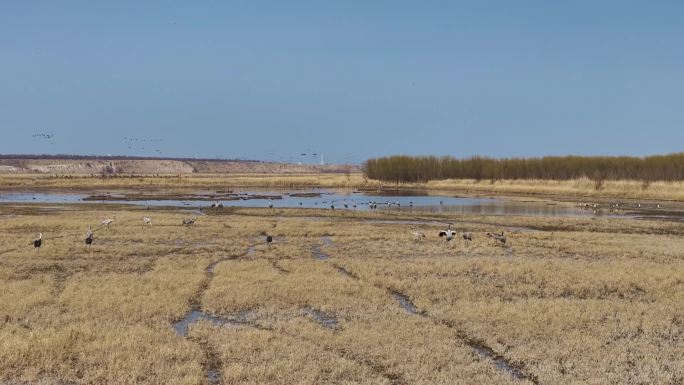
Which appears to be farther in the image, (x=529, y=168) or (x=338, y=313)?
(x=529, y=168)

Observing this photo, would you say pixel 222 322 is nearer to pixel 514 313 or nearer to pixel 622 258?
pixel 514 313

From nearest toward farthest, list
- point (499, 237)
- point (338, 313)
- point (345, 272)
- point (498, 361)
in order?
point (498, 361) < point (338, 313) < point (345, 272) < point (499, 237)

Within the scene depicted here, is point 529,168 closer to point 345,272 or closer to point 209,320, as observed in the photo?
point 345,272

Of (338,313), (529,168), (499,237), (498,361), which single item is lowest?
(498,361)

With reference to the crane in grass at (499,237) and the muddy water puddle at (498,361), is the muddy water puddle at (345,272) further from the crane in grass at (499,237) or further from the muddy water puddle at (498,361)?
the crane in grass at (499,237)

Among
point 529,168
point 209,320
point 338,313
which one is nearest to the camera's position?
point 209,320

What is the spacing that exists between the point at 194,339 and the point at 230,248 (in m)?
14.0

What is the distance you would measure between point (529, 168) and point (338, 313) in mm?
96964

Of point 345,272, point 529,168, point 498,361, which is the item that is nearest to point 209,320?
point 498,361

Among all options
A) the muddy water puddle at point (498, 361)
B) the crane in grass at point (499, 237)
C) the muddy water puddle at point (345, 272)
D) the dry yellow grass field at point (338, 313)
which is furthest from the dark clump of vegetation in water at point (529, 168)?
the muddy water puddle at point (498, 361)

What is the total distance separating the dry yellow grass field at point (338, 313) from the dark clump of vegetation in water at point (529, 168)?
6549 centimetres

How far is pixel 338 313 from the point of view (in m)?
14.1

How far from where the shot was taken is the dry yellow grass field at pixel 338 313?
10023mm

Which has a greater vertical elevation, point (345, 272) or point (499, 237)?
point (499, 237)
